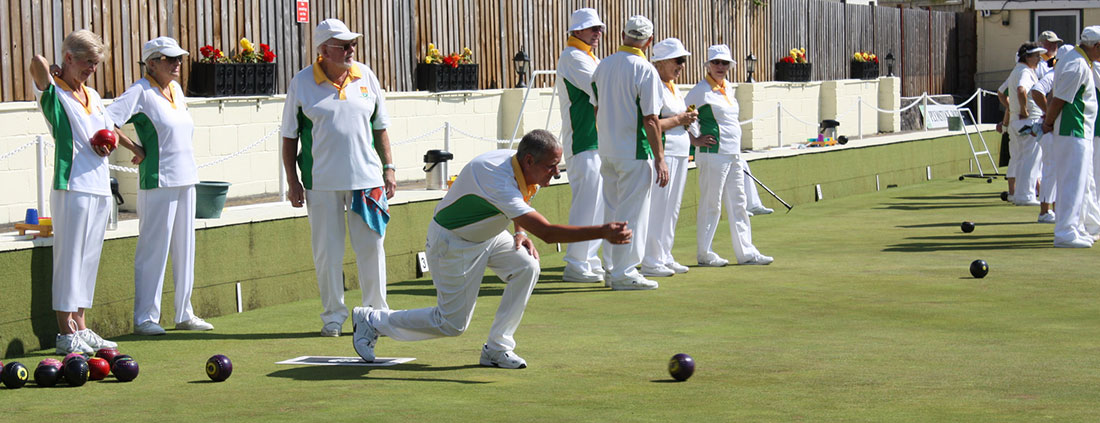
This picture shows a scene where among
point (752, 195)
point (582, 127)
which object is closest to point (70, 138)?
point (582, 127)

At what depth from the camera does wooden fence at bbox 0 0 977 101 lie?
1264 cm

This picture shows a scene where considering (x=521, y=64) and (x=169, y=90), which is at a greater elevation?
(x=521, y=64)

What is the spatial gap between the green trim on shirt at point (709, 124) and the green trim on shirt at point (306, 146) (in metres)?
3.64

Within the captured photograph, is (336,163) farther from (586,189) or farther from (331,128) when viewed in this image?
(586,189)

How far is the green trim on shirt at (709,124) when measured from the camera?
36.0ft

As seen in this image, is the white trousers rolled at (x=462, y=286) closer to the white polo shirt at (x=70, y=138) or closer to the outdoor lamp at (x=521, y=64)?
the white polo shirt at (x=70, y=138)

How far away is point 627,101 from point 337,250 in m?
2.49

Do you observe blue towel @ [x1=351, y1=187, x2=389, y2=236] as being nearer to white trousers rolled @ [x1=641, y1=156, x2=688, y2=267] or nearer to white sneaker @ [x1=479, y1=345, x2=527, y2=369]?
white sneaker @ [x1=479, y1=345, x2=527, y2=369]

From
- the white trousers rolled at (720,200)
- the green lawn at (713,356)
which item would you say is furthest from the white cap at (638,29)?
the green lawn at (713,356)

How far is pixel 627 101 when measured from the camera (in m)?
9.87

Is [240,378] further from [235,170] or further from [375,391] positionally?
[235,170]

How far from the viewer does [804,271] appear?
36.3 ft

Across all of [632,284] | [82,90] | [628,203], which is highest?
[82,90]

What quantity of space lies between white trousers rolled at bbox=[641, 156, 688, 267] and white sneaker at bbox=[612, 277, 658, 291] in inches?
22.3
